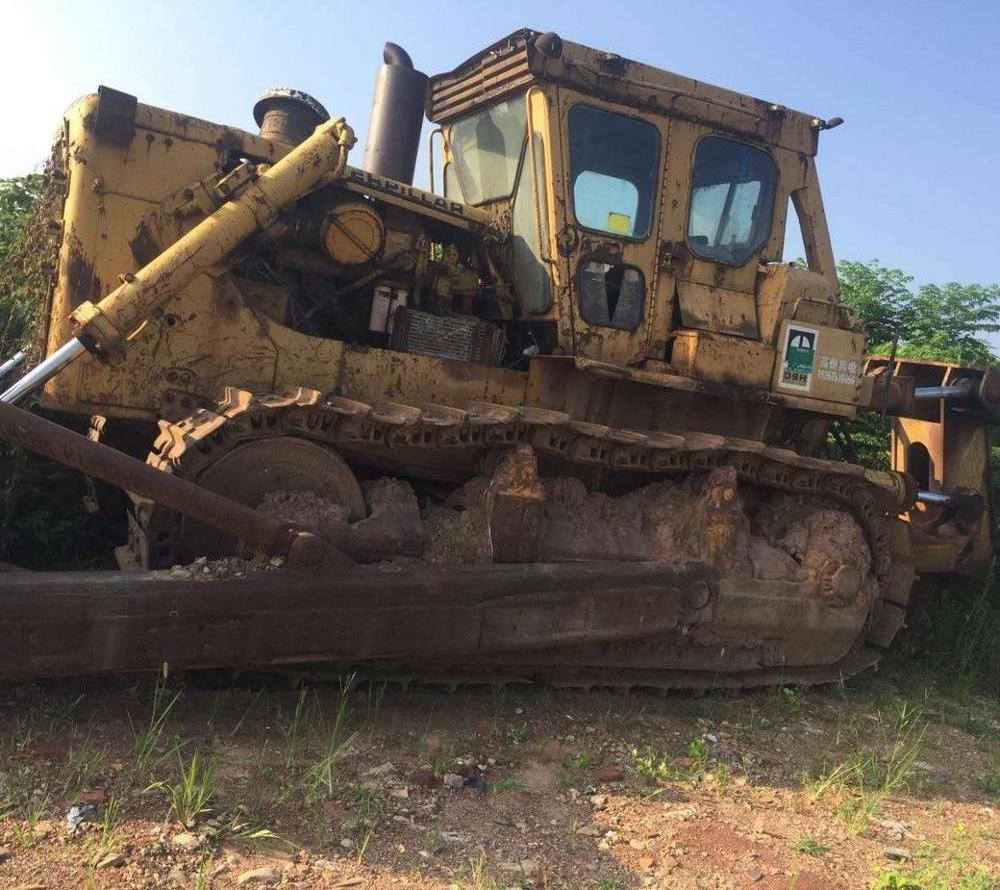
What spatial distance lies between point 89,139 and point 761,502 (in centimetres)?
424

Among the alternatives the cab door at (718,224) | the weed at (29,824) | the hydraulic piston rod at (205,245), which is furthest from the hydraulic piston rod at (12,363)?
the cab door at (718,224)

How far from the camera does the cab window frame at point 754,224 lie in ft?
18.4

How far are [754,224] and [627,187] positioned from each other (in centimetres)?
96

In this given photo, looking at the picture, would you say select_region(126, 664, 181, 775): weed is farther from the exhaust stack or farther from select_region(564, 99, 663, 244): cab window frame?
the exhaust stack

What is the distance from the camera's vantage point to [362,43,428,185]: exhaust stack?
6.39m

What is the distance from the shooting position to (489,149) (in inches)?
232

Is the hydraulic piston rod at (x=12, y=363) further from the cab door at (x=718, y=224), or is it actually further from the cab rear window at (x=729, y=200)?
the cab rear window at (x=729, y=200)

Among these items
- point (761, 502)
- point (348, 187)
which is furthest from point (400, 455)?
point (761, 502)

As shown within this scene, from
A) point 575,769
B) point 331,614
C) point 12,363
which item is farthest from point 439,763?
point 12,363

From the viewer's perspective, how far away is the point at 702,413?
5.65m

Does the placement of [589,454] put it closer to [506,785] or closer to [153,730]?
[506,785]

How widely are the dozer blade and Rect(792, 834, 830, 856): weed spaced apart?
1382 mm

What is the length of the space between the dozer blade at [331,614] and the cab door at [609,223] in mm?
1440

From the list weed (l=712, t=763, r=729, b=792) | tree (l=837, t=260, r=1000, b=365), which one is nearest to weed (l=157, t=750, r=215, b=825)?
weed (l=712, t=763, r=729, b=792)
